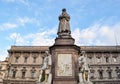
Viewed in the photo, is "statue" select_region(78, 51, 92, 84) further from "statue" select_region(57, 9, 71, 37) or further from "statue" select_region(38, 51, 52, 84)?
"statue" select_region(57, 9, 71, 37)

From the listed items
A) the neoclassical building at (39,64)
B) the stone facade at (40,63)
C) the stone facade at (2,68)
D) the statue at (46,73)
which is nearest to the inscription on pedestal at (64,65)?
the statue at (46,73)

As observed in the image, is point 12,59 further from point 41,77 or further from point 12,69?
point 41,77

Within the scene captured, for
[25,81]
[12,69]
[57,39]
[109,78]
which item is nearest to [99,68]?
[109,78]

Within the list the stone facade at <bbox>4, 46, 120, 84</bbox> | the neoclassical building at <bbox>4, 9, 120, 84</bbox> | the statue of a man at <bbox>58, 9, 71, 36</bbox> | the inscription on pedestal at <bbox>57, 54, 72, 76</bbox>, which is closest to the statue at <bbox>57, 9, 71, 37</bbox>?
the statue of a man at <bbox>58, 9, 71, 36</bbox>

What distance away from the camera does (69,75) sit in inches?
471

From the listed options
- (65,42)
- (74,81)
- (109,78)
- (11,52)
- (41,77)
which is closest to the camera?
(74,81)

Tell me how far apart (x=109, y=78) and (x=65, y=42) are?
27806mm

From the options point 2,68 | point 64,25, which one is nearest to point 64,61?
point 64,25

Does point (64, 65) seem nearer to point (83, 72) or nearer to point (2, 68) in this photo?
point (83, 72)

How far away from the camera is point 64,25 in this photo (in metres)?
14.5

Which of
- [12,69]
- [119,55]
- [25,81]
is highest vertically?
[119,55]

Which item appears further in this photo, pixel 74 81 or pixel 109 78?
pixel 109 78

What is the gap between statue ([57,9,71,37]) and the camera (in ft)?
46.6

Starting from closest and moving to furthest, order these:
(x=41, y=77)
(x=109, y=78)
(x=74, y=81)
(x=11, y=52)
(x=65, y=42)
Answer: (x=74, y=81), (x=41, y=77), (x=65, y=42), (x=109, y=78), (x=11, y=52)
